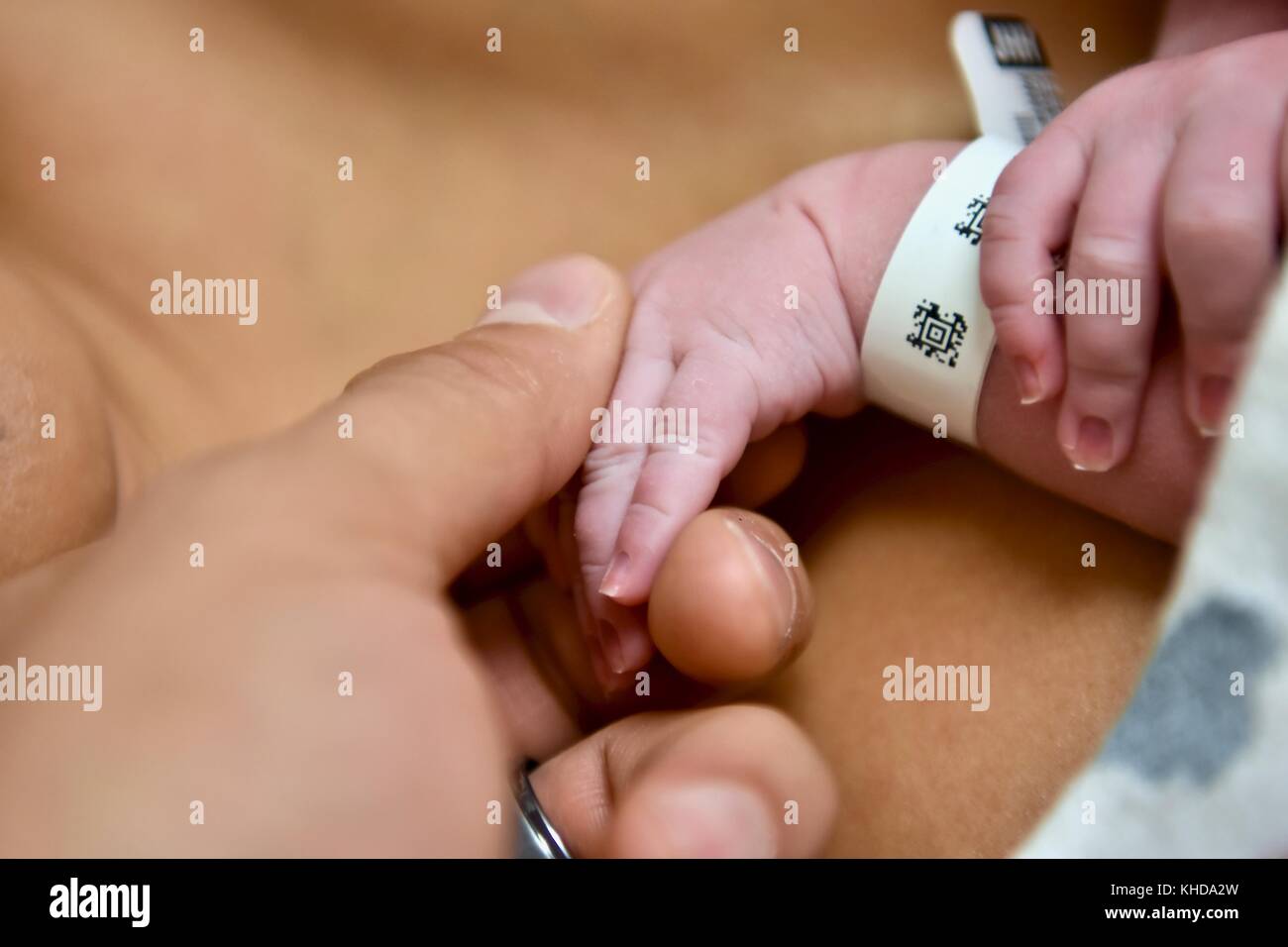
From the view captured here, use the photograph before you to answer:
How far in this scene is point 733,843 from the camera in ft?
1.36

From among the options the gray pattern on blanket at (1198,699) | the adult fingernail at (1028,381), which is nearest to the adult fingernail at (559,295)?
the adult fingernail at (1028,381)

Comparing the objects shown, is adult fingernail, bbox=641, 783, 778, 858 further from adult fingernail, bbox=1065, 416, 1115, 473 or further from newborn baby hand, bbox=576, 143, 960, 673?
adult fingernail, bbox=1065, 416, 1115, 473

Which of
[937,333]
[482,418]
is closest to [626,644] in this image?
[482,418]

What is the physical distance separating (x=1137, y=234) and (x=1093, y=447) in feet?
0.39

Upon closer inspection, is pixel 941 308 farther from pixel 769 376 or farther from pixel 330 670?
pixel 330 670

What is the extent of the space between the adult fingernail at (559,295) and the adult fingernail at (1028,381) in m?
0.26

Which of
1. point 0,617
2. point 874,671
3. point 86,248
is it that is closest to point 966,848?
point 874,671

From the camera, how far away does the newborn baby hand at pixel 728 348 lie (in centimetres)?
60

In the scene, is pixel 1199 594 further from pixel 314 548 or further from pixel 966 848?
pixel 314 548

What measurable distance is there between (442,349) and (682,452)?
0.16 meters

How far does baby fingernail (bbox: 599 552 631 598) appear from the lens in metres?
0.57

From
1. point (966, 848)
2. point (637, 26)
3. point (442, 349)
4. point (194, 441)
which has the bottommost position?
point (966, 848)

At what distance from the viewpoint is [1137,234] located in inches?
20.6

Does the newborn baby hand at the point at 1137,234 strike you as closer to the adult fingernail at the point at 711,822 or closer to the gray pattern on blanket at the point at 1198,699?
the gray pattern on blanket at the point at 1198,699
